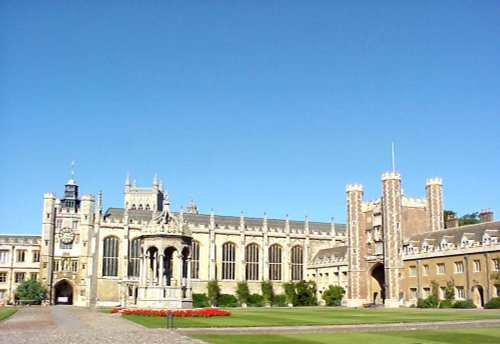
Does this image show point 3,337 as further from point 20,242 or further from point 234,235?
point 20,242

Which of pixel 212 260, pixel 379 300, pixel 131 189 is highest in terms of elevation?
pixel 131 189

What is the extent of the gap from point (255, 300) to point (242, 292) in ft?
6.01

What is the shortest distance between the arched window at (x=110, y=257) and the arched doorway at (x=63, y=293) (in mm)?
8879

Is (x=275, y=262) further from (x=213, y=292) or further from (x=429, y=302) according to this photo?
(x=429, y=302)

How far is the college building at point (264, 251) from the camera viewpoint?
53.8 metres

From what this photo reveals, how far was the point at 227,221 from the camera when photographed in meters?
79.6

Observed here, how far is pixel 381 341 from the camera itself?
1972 centimetres

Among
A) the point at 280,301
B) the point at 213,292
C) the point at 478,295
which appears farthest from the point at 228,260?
the point at 478,295

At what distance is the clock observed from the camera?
75.3 meters

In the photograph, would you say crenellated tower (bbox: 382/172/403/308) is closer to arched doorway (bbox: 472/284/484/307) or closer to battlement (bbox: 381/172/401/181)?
battlement (bbox: 381/172/401/181)

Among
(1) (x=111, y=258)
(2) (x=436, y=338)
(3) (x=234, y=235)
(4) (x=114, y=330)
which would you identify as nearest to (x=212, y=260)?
(3) (x=234, y=235)

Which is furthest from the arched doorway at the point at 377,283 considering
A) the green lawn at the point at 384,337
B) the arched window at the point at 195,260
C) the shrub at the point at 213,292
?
the green lawn at the point at 384,337

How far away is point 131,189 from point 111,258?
2147 cm

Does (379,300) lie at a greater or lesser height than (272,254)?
lesser
